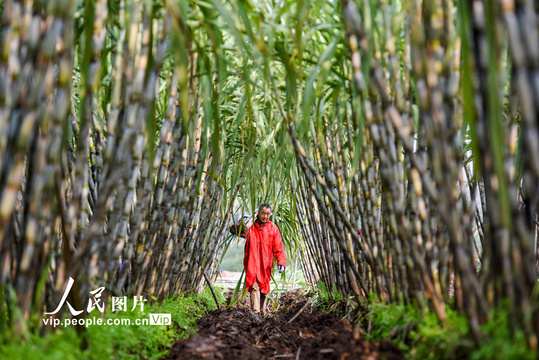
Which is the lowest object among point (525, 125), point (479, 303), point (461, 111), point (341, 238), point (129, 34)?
point (479, 303)

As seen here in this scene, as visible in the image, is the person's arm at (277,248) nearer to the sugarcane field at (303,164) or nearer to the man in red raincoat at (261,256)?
the man in red raincoat at (261,256)

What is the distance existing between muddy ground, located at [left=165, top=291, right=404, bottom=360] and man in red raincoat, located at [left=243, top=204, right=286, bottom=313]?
929 millimetres

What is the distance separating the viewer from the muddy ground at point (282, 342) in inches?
48.4

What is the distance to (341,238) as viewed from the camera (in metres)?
1.70

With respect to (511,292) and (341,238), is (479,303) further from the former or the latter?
(341,238)

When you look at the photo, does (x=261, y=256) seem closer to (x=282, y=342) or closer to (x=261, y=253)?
(x=261, y=253)

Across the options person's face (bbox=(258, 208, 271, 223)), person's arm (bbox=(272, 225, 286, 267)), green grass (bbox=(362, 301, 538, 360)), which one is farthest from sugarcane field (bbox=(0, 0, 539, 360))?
person's arm (bbox=(272, 225, 286, 267))

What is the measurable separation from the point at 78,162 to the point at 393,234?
86 cm

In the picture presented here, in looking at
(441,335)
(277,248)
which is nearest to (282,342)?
(441,335)

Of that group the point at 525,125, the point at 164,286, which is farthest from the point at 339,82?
the point at 164,286

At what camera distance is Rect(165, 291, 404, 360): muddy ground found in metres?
1.23

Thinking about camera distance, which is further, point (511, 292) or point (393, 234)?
point (393, 234)

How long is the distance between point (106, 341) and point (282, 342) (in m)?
0.87

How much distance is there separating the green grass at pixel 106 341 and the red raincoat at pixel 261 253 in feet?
5.10
